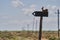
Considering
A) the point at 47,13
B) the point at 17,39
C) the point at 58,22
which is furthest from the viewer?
the point at 58,22

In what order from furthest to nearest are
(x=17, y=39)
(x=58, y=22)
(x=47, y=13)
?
(x=58, y=22) < (x=17, y=39) < (x=47, y=13)

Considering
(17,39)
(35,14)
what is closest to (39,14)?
(35,14)

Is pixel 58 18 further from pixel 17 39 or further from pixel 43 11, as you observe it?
pixel 43 11

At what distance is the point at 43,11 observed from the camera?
1526 inches

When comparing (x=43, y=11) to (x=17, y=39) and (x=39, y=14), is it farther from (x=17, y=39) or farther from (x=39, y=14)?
(x=17, y=39)

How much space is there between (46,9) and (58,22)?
41.2 m

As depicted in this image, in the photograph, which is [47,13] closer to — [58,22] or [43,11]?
[43,11]

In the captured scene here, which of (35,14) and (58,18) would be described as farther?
(58,18)

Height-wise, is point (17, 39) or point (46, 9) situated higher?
point (46, 9)

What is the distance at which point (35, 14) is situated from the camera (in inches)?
1533

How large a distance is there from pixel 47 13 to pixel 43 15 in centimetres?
68

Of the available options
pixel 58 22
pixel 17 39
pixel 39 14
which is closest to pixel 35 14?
pixel 39 14

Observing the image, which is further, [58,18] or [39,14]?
[58,18]

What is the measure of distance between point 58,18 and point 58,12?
A: 1888mm
